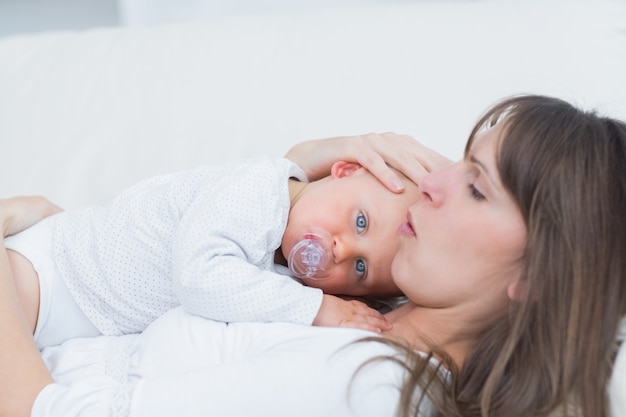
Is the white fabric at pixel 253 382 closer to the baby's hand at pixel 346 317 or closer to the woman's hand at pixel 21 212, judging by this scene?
the baby's hand at pixel 346 317

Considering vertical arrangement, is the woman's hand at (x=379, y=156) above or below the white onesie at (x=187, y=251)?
A: above

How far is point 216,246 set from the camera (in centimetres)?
127

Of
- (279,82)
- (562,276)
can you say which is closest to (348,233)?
(562,276)

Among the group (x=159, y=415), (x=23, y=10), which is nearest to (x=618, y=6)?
(x=159, y=415)

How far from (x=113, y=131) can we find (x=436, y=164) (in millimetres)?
824

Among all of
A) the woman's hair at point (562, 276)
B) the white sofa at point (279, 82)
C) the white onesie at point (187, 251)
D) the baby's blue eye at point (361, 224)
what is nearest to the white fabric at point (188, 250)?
the white onesie at point (187, 251)

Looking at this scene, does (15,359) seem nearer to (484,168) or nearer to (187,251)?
(187,251)

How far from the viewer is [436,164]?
4.78ft

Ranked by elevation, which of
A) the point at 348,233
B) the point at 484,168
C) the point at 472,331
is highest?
the point at 484,168

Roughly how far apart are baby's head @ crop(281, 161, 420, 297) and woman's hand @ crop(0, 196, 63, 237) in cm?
48

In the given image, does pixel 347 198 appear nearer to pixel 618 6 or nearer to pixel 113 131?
pixel 113 131

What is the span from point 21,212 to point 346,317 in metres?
0.64

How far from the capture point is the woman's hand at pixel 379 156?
4.67 feet

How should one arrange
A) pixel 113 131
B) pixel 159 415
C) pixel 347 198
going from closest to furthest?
pixel 159 415 → pixel 347 198 → pixel 113 131
